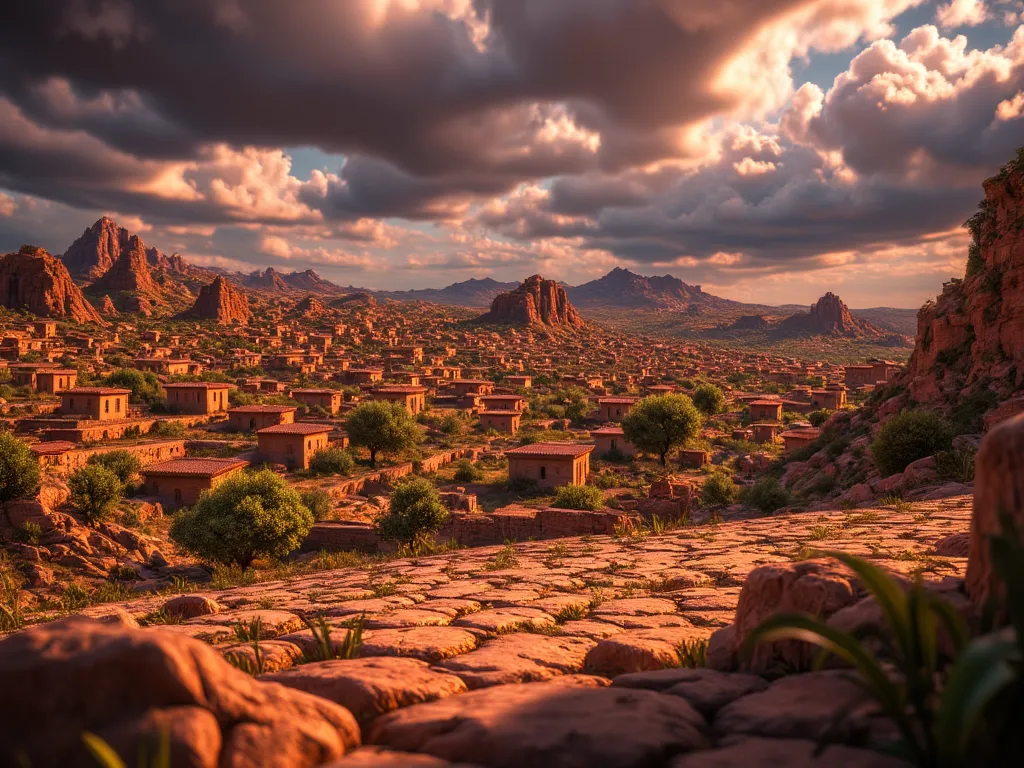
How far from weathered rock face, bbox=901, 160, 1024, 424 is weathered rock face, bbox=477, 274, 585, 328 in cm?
12839

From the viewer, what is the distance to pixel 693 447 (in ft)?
146

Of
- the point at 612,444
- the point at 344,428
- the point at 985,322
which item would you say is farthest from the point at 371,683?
the point at 344,428

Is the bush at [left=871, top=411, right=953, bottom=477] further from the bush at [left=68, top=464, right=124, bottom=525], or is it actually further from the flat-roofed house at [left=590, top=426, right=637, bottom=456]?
the flat-roofed house at [left=590, top=426, right=637, bottom=456]

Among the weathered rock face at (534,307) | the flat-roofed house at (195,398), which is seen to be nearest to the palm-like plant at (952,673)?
the flat-roofed house at (195,398)

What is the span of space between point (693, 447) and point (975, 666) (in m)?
44.1

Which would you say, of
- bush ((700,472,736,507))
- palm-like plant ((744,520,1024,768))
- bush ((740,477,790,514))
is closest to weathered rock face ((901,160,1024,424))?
bush ((740,477,790,514))

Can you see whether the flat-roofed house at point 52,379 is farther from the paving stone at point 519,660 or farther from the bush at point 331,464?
the paving stone at point 519,660

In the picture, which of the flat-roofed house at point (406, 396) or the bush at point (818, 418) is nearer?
the bush at point (818, 418)

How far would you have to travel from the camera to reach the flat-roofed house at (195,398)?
164 feet

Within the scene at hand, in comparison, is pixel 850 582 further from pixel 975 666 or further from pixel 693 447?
pixel 693 447

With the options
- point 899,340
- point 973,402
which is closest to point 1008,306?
point 973,402

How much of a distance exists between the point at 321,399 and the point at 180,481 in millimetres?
26449

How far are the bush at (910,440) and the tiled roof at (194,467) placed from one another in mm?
26672

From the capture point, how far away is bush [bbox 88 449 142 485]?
30.2 metres
